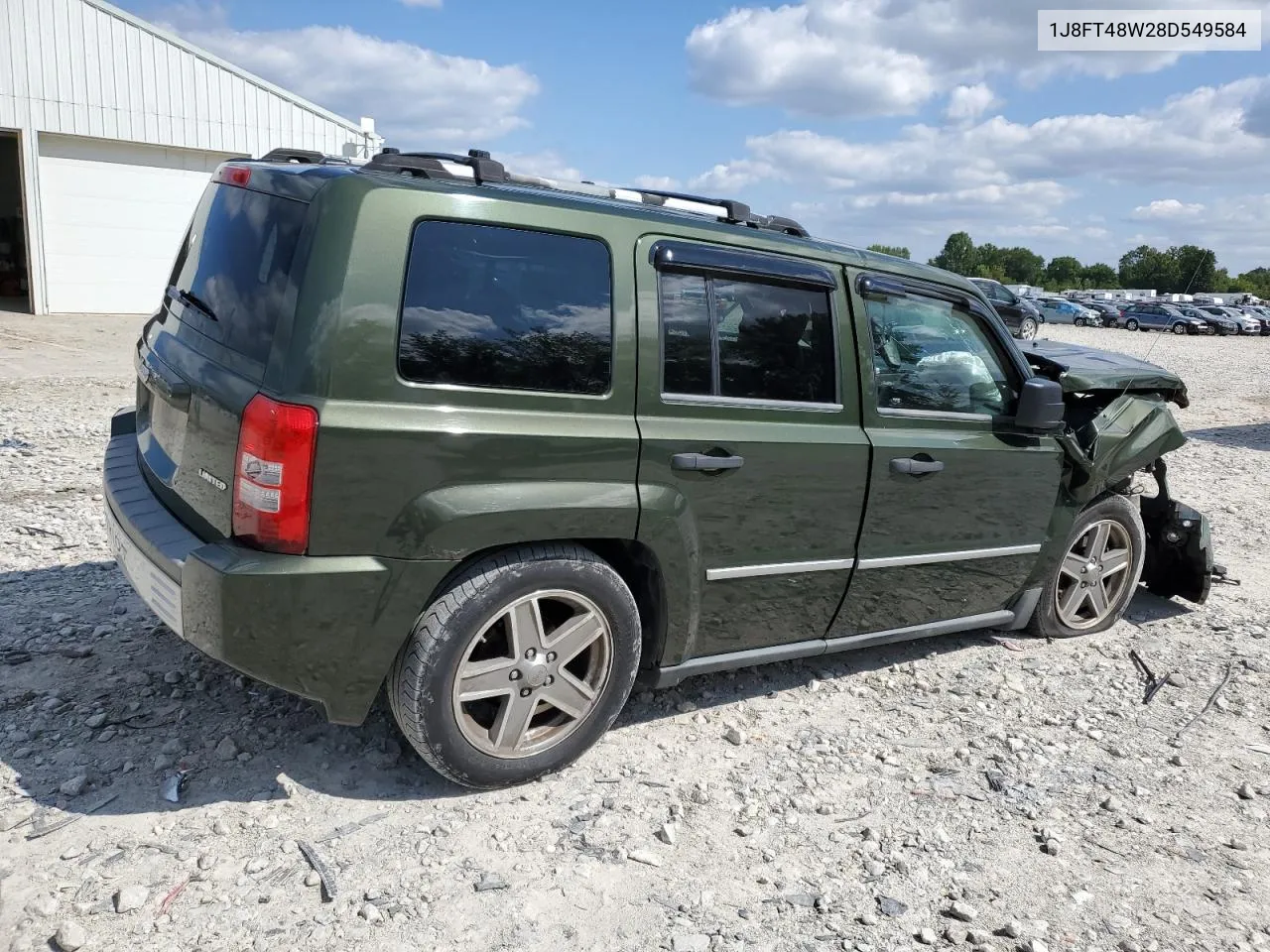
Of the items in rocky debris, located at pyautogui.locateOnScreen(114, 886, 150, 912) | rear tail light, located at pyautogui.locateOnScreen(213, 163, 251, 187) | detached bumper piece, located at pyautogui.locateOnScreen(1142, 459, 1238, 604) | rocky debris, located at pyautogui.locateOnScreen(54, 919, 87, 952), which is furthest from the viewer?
detached bumper piece, located at pyautogui.locateOnScreen(1142, 459, 1238, 604)

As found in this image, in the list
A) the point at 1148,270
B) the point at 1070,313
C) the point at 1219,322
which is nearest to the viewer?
the point at 1219,322

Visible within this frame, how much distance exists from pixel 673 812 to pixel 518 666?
71cm

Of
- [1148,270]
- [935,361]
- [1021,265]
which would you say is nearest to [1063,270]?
[1021,265]

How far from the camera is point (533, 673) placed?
3.16m

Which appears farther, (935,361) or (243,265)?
(935,361)

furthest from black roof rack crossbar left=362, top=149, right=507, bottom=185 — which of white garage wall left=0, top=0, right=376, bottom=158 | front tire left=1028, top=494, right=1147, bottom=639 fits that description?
white garage wall left=0, top=0, right=376, bottom=158

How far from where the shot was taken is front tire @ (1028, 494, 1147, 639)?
4801mm

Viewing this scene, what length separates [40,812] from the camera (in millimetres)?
2918

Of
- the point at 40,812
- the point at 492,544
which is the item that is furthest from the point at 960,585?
the point at 40,812

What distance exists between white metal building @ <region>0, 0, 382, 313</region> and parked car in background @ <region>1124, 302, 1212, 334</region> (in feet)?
134

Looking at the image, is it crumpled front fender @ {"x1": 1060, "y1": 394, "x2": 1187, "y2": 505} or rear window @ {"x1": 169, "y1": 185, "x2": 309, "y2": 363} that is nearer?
rear window @ {"x1": 169, "y1": 185, "x2": 309, "y2": 363}

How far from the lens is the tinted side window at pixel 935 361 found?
3.88 metres

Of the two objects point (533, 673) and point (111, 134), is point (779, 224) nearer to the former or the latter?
point (533, 673)

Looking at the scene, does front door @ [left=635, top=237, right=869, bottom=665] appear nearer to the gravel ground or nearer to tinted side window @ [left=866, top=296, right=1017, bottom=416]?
tinted side window @ [left=866, top=296, right=1017, bottom=416]
